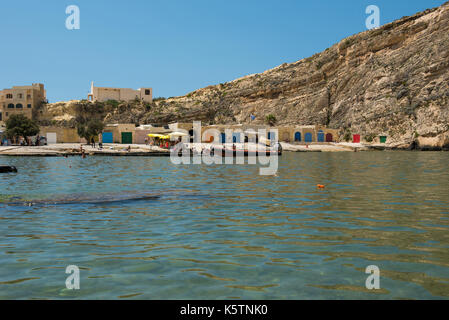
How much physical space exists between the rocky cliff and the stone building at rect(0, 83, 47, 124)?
598 cm

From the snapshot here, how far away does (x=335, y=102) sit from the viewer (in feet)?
293

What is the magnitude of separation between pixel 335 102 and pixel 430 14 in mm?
24362

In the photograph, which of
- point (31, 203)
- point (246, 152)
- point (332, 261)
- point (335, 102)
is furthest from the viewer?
point (335, 102)

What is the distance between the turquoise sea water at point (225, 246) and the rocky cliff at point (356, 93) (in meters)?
60.3

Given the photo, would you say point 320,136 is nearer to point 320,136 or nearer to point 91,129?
point 320,136

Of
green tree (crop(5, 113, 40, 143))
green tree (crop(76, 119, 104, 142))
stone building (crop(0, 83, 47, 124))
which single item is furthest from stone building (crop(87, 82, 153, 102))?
green tree (crop(5, 113, 40, 143))

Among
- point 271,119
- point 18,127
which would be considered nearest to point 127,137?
point 18,127

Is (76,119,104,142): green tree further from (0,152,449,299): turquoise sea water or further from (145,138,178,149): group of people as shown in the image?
(0,152,449,299): turquoise sea water

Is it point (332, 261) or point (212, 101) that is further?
point (212, 101)

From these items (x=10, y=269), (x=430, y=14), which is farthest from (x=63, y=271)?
(x=430, y=14)

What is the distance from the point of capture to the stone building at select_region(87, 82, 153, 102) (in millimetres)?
108562

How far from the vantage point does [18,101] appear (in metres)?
98.6

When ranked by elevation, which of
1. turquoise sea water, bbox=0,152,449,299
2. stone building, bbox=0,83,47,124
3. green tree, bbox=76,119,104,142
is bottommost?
turquoise sea water, bbox=0,152,449,299
